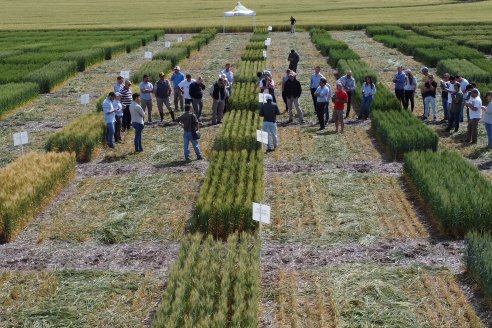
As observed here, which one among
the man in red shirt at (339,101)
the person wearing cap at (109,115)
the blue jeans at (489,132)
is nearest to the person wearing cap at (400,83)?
the man in red shirt at (339,101)

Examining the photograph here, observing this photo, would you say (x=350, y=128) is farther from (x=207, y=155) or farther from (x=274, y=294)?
(x=274, y=294)

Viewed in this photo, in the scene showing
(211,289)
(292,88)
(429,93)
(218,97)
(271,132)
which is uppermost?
(292,88)

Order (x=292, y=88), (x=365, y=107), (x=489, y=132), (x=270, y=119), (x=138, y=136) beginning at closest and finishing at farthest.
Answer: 1. (x=489, y=132)
2. (x=270, y=119)
3. (x=138, y=136)
4. (x=292, y=88)
5. (x=365, y=107)

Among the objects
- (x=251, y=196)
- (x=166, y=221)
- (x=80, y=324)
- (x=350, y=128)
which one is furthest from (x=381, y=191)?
(x=80, y=324)

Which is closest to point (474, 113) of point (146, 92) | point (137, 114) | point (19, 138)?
point (137, 114)

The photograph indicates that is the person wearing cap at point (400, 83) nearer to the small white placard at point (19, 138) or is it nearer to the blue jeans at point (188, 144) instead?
the blue jeans at point (188, 144)

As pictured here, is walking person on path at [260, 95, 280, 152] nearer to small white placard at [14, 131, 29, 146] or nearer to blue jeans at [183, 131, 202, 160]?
blue jeans at [183, 131, 202, 160]

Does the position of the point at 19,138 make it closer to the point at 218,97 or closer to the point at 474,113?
the point at 218,97
